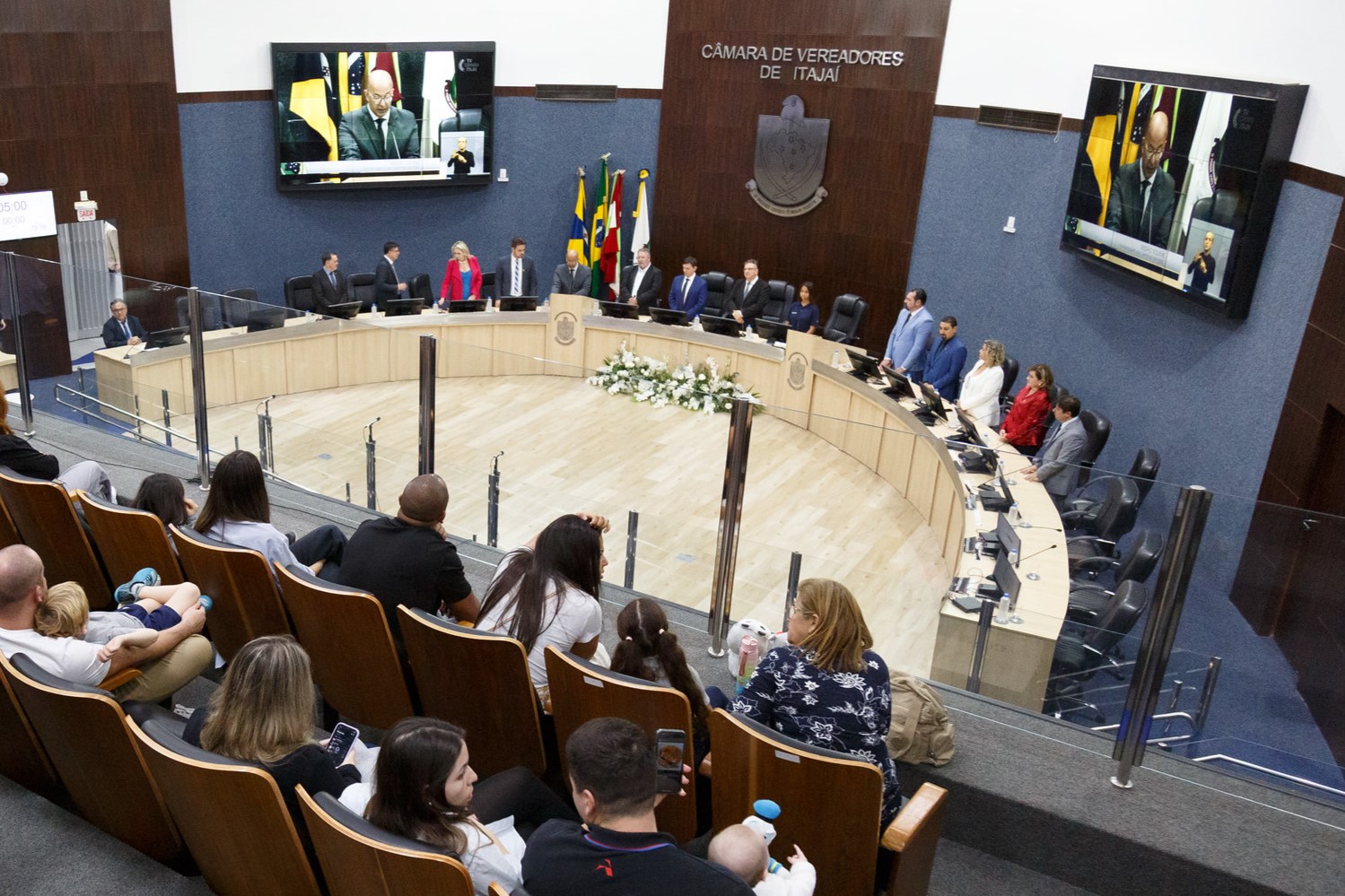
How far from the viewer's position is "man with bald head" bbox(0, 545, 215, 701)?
289 cm

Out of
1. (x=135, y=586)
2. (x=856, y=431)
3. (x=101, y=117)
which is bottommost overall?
(x=135, y=586)

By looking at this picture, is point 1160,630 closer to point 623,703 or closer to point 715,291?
point 623,703

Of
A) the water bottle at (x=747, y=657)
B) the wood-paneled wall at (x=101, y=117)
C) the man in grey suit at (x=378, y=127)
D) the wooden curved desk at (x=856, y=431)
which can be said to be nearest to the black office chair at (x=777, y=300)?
the wooden curved desk at (x=856, y=431)

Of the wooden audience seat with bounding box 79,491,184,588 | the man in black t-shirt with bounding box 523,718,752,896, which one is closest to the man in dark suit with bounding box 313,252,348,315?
the wooden audience seat with bounding box 79,491,184,588

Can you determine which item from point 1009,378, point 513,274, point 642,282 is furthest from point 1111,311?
point 513,274

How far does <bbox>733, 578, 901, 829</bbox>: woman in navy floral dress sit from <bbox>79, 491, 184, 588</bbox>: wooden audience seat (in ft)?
6.59

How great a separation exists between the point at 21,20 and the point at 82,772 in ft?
28.6

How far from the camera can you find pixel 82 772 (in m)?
2.66

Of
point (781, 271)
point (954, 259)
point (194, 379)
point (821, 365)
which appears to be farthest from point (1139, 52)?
point (194, 379)

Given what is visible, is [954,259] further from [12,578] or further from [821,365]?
[12,578]

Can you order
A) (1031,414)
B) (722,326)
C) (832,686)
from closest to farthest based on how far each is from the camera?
(832,686)
(1031,414)
(722,326)

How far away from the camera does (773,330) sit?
34.5 ft

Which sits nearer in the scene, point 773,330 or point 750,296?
point 773,330

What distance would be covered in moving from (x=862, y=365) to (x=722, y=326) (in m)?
1.71
